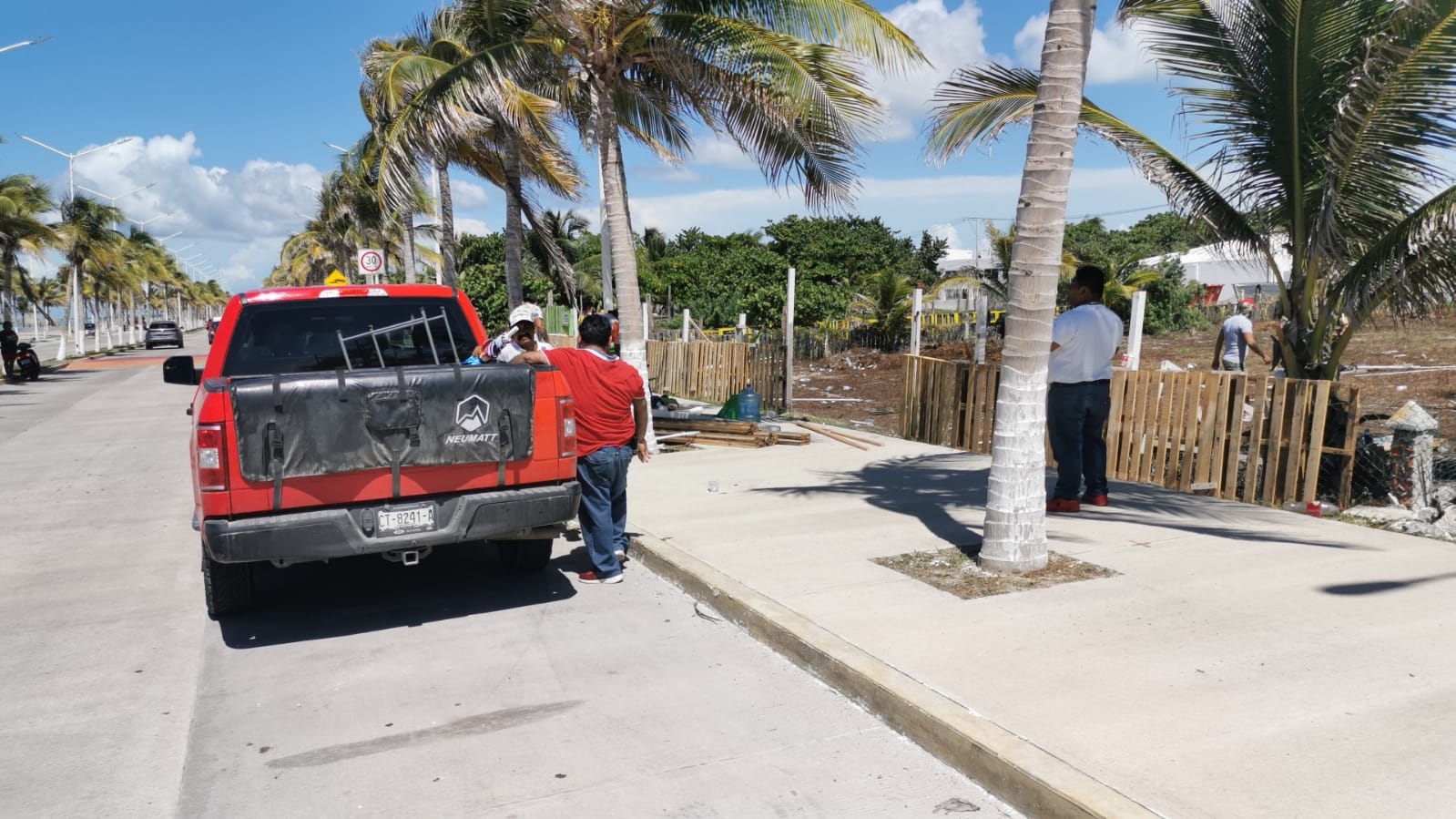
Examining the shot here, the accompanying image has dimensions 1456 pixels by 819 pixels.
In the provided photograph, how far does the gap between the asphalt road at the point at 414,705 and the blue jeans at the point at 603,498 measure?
8.9 inches

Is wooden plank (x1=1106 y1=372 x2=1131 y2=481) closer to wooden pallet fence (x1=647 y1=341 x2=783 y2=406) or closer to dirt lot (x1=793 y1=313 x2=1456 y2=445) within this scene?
dirt lot (x1=793 y1=313 x2=1456 y2=445)

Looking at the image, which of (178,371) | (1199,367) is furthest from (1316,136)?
(1199,367)

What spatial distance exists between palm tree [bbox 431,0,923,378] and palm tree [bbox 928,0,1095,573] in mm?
4635

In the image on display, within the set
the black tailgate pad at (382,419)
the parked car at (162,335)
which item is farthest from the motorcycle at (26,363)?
the parked car at (162,335)

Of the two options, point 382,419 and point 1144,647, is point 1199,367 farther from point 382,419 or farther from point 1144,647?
point 382,419

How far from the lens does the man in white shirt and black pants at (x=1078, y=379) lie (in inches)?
299

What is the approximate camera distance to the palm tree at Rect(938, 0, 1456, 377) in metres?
7.74

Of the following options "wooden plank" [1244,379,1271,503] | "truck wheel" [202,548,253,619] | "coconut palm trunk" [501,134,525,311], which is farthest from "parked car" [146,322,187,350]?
"wooden plank" [1244,379,1271,503]

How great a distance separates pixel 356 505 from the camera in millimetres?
5480

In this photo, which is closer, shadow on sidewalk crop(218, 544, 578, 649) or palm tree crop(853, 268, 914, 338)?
shadow on sidewalk crop(218, 544, 578, 649)

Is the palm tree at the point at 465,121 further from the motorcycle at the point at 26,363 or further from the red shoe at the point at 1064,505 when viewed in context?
the motorcycle at the point at 26,363

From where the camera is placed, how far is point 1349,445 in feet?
26.3

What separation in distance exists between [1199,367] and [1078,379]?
16.0 meters

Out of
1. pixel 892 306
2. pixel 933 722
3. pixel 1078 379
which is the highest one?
pixel 892 306
